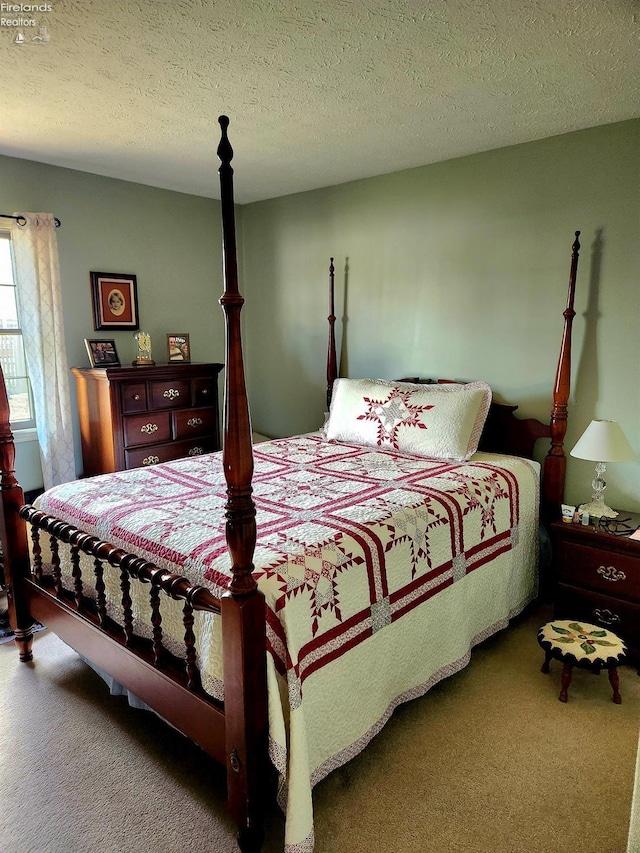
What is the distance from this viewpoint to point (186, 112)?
8.04 feet

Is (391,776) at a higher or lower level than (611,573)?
lower

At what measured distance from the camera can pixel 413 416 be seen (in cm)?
298

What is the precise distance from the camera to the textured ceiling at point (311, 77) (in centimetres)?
171

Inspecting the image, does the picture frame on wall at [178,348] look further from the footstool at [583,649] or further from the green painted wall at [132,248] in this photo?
the footstool at [583,649]

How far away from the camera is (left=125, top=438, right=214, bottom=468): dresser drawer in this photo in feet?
11.2

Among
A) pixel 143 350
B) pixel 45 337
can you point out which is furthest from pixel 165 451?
pixel 45 337

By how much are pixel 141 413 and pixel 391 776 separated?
245 cm

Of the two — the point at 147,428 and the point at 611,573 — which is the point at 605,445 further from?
the point at 147,428

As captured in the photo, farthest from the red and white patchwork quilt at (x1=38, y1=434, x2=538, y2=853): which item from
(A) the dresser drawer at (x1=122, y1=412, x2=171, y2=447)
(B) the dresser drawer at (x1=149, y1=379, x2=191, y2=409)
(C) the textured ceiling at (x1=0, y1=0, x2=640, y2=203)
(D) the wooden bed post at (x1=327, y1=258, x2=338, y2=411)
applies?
(C) the textured ceiling at (x1=0, y1=0, x2=640, y2=203)

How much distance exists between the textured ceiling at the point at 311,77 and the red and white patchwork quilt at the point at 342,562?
1.63 m

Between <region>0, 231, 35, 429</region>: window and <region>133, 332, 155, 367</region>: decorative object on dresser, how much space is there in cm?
68

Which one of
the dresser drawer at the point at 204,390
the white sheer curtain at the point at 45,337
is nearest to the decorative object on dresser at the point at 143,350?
the dresser drawer at the point at 204,390

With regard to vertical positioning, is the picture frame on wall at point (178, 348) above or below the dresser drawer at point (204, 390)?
above

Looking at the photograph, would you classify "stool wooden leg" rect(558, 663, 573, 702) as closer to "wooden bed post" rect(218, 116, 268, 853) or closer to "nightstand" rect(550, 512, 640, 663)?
"nightstand" rect(550, 512, 640, 663)
